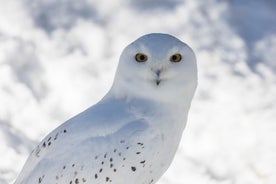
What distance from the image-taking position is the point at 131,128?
1369 cm

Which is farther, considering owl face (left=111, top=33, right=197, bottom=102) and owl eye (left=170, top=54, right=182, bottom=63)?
owl eye (left=170, top=54, right=182, bottom=63)

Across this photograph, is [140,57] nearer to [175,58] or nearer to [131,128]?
[175,58]

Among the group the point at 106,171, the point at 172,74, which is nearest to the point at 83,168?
the point at 106,171

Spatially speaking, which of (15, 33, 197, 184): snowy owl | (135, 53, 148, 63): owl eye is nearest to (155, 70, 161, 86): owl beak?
(15, 33, 197, 184): snowy owl

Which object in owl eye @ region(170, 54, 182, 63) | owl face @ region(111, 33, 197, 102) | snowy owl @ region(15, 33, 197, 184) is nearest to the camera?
snowy owl @ region(15, 33, 197, 184)

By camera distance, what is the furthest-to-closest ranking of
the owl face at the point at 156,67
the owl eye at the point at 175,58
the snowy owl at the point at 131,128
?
the owl eye at the point at 175,58
the owl face at the point at 156,67
the snowy owl at the point at 131,128

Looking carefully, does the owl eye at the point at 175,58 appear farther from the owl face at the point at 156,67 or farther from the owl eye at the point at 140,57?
the owl eye at the point at 140,57

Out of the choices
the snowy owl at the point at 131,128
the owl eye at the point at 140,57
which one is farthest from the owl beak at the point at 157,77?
the owl eye at the point at 140,57

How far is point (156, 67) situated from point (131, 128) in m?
0.53

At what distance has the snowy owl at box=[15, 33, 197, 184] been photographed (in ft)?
44.4

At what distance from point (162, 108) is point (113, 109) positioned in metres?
0.40

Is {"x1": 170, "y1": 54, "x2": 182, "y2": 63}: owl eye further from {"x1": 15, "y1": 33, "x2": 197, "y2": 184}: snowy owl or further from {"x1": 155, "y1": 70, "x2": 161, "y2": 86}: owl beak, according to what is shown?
{"x1": 155, "y1": 70, "x2": 161, "y2": 86}: owl beak

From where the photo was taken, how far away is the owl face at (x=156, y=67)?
13.8 meters

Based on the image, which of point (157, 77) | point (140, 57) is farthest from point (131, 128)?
point (140, 57)
